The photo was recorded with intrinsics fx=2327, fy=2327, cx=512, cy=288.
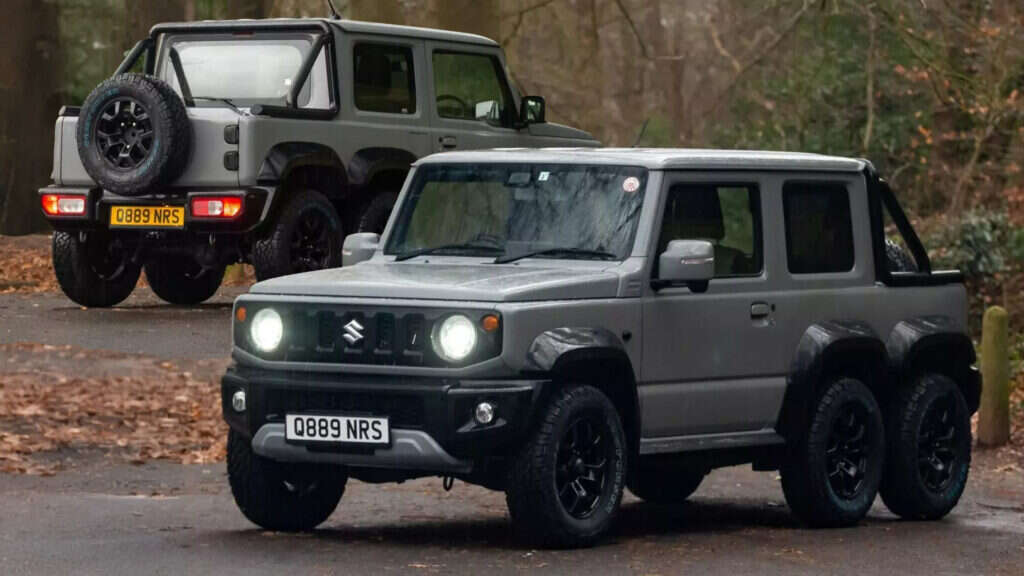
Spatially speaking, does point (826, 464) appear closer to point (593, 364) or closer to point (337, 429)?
point (593, 364)

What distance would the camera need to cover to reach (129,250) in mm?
19109

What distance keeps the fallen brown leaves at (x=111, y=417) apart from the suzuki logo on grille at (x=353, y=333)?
12.3 ft

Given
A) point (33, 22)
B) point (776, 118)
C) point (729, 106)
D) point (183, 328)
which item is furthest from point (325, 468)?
point (729, 106)

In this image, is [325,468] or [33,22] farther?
[33,22]

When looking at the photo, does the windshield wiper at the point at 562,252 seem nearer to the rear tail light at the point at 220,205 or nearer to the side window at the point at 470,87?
the rear tail light at the point at 220,205

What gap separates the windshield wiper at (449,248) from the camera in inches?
413

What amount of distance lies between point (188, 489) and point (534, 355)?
3558 mm

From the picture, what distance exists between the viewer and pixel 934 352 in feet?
39.5

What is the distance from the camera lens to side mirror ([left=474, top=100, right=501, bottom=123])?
19.6 meters

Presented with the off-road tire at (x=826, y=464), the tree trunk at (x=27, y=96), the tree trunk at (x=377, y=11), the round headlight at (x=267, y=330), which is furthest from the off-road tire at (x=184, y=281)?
the tree trunk at (x=27, y=96)

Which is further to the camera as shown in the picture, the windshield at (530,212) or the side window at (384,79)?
the side window at (384,79)

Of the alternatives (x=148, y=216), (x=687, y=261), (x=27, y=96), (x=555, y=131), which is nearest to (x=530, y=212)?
(x=687, y=261)

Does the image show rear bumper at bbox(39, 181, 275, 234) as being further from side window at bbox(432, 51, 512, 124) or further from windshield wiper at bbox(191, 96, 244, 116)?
side window at bbox(432, 51, 512, 124)

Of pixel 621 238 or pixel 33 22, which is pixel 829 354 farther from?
pixel 33 22
